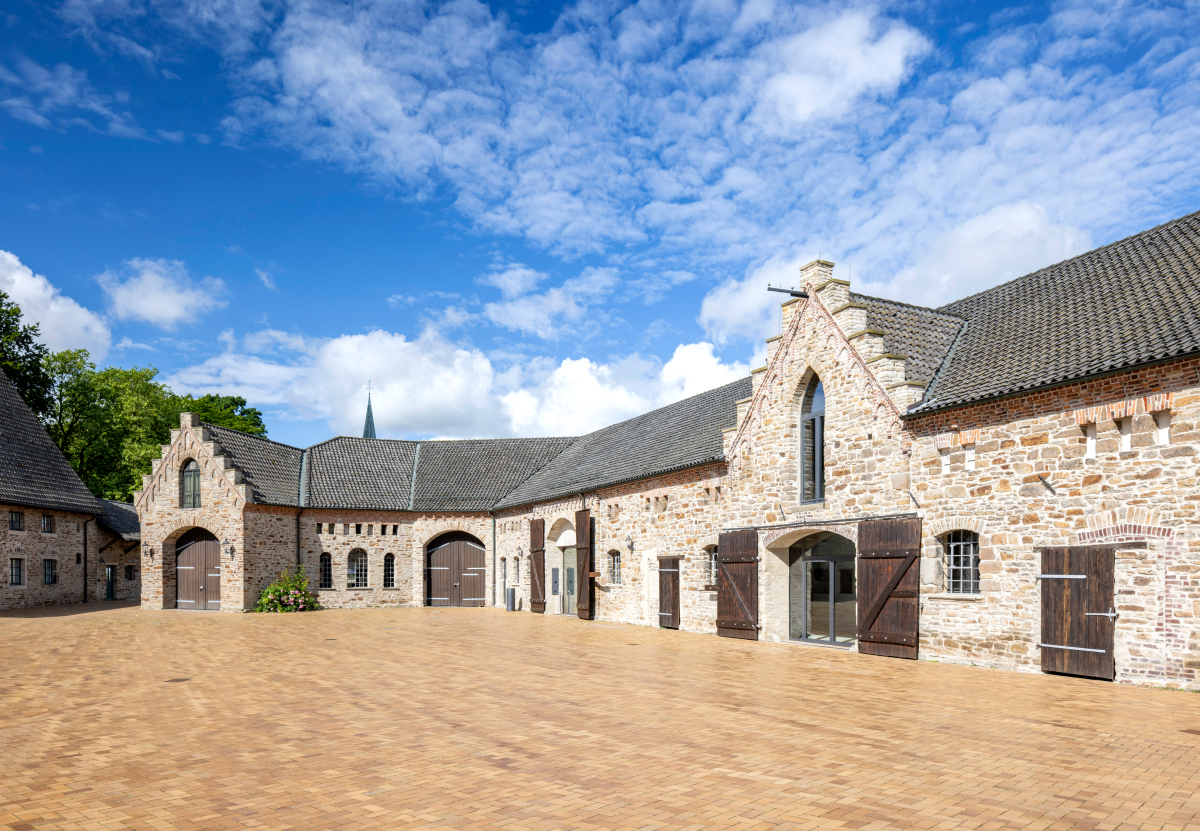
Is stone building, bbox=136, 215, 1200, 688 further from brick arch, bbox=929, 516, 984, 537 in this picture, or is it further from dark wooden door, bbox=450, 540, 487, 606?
dark wooden door, bbox=450, 540, 487, 606

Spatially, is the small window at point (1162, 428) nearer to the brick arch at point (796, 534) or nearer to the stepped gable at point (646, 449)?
the brick arch at point (796, 534)

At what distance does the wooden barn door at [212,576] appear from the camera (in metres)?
31.8

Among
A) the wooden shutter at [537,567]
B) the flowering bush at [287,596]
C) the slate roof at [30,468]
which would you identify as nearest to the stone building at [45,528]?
the slate roof at [30,468]

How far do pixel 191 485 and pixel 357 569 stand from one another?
7.44 metres

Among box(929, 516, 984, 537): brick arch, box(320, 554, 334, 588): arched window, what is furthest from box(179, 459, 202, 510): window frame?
box(929, 516, 984, 537): brick arch

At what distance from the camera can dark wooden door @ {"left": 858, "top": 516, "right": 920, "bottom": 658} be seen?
604 inches

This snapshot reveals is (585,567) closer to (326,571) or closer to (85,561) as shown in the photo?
(326,571)

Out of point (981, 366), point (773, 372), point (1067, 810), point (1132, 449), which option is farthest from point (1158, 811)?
point (773, 372)

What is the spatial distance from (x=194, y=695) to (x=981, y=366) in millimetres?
15021

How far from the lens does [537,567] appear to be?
31016 millimetres

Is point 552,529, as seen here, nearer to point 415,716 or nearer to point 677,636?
point 677,636

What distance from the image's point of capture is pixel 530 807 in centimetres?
651

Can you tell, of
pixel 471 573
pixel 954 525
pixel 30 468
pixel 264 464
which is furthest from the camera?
pixel 471 573

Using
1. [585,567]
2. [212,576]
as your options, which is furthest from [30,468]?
[585,567]
